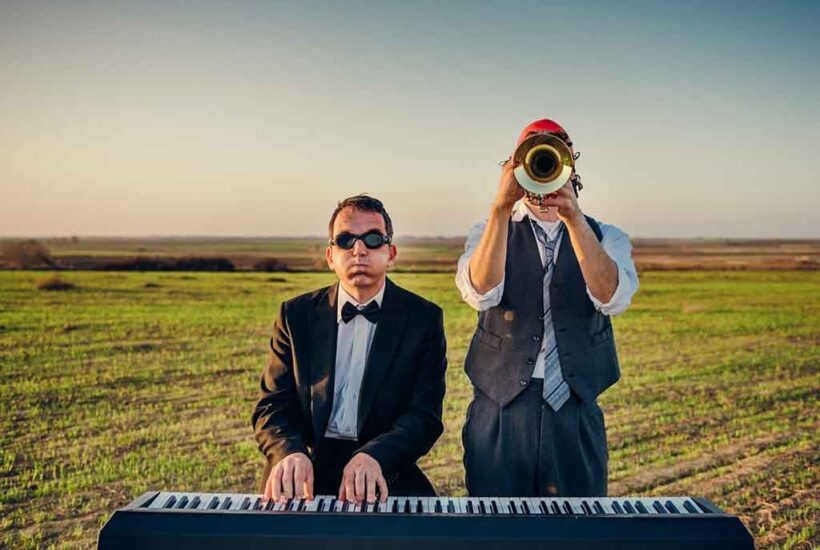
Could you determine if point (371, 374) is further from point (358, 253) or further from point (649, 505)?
point (649, 505)

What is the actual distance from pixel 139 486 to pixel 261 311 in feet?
75.8

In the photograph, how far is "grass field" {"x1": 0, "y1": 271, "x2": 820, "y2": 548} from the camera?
25.5 feet

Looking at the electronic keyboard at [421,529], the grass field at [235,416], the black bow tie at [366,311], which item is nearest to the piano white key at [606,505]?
the electronic keyboard at [421,529]

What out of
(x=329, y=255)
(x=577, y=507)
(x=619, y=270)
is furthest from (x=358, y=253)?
(x=577, y=507)

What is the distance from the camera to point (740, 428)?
427 inches

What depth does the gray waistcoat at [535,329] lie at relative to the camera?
3768mm

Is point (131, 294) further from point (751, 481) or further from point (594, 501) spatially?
point (594, 501)

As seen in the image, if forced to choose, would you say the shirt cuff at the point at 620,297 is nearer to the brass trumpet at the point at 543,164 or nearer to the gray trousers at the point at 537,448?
the gray trousers at the point at 537,448

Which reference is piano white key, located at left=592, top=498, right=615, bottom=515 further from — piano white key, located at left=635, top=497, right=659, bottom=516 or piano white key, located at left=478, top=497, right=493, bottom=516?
piano white key, located at left=478, top=497, right=493, bottom=516

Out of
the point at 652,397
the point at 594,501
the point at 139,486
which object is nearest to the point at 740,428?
the point at 652,397

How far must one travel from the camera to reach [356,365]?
4023mm

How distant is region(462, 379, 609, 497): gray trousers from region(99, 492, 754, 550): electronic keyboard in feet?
2.87

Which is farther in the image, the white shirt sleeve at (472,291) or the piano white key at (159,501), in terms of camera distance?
the white shirt sleeve at (472,291)

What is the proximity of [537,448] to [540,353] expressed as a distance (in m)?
0.48
